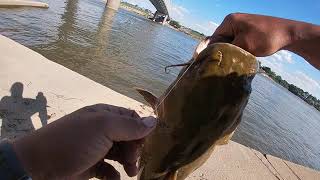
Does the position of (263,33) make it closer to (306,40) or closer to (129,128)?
(306,40)

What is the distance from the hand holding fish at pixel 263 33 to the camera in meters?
2.05

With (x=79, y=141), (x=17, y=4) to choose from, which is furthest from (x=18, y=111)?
(x=17, y=4)

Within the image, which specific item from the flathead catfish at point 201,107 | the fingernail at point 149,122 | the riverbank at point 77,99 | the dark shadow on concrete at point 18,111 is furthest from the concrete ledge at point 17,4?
the flathead catfish at point 201,107

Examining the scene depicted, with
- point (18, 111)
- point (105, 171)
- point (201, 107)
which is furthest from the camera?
point (18, 111)

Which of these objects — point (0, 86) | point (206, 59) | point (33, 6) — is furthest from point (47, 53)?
point (206, 59)

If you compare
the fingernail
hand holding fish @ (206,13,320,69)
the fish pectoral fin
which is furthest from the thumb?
hand holding fish @ (206,13,320,69)

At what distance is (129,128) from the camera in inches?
76.9

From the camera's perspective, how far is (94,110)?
198cm

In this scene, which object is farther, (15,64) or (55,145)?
(15,64)

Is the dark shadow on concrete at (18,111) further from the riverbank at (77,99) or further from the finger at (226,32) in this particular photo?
the finger at (226,32)

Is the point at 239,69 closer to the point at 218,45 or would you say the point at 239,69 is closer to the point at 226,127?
the point at 218,45

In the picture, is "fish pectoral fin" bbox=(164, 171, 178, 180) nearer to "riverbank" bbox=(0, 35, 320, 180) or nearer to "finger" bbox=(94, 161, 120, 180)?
"finger" bbox=(94, 161, 120, 180)

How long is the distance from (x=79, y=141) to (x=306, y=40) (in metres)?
1.71

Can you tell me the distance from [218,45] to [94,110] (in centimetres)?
83
